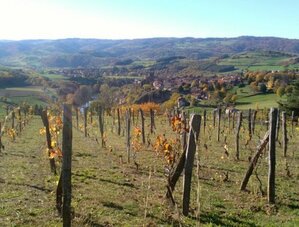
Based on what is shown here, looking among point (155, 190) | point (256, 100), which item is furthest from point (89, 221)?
point (256, 100)

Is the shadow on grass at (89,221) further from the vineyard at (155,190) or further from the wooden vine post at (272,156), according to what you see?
the wooden vine post at (272,156)

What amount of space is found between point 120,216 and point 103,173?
315 inches

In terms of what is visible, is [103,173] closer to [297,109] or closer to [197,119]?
[197,119]

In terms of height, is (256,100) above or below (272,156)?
below

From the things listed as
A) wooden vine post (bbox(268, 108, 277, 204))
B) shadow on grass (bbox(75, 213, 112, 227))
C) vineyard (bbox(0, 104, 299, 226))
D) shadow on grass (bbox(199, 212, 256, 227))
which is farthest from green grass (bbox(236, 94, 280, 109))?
shadow on grass (bbox(75, 213, 112, 227))

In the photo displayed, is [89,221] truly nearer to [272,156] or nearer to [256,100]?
[272,156]

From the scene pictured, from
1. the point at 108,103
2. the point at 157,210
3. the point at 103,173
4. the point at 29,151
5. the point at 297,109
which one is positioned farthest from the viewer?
the point at 108,103

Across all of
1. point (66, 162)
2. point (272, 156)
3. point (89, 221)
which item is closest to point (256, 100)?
point (272, 156)

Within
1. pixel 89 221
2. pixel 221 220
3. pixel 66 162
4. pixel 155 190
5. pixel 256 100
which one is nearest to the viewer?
pixel 66 162

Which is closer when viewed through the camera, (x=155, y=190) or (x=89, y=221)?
(x=89, y=221)

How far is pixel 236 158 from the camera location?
80.5ft

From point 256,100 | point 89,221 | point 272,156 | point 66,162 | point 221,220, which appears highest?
point 66,162

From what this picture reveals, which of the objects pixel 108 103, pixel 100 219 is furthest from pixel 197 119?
pixel 108 103

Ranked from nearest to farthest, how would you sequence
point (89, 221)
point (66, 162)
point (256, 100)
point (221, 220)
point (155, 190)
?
point (66, 162) → point (89, 221) → point (221, 220) → point (155, 190) → point (256, 100)
